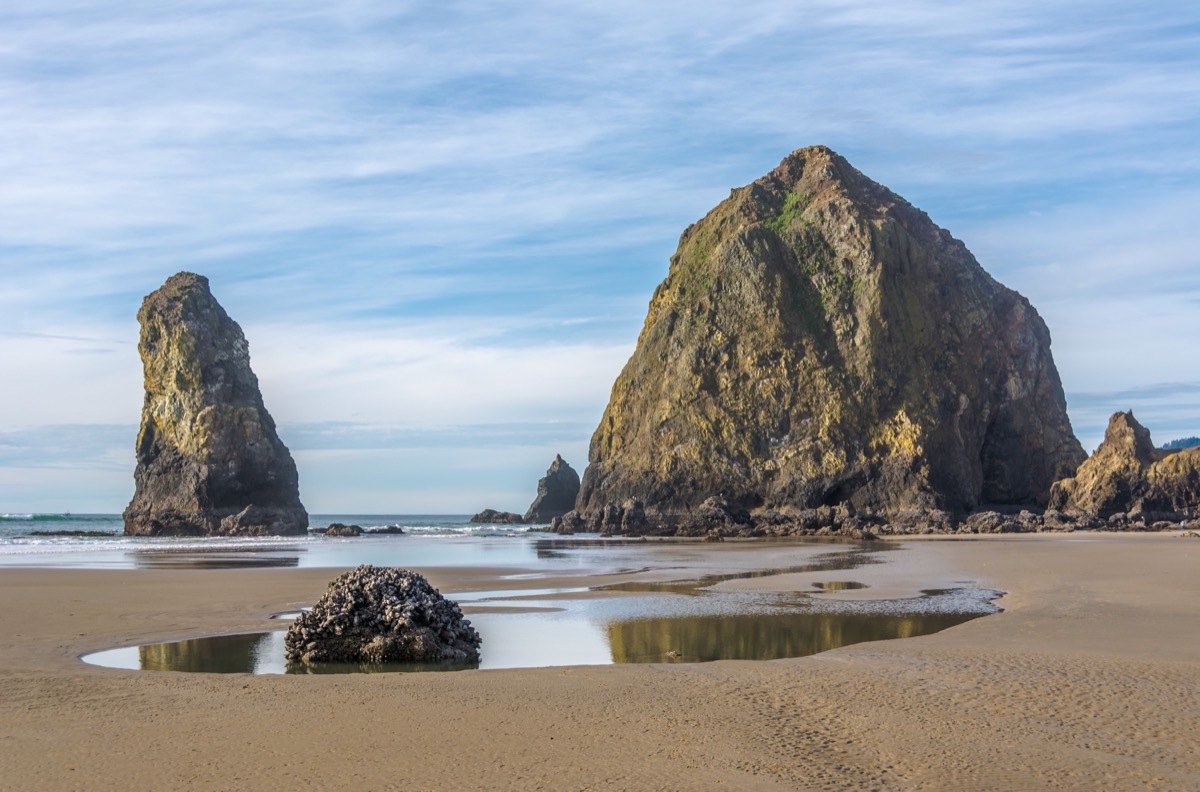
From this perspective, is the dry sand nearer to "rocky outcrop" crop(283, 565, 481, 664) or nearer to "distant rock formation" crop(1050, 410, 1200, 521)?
"rocky outcrop" crop(283, 565, 481, 664)

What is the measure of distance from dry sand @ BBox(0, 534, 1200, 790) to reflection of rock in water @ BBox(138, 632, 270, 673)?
0.88 metres

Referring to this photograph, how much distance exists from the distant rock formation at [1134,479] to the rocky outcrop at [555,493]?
53450mm

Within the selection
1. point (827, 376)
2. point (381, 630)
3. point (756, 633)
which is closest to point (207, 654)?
point (381, 630)

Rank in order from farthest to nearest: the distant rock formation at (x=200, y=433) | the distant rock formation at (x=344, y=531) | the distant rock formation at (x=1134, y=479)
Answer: the distant rock formation at (x=200, y=433) < the distant rock formation at (x=344, y=531) < the distant rock formation at (x=1134, y=479)

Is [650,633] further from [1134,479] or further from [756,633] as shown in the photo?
[1134,479]

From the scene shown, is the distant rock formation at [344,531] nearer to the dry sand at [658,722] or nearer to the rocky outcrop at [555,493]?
the rocky outcrop at [555,493]

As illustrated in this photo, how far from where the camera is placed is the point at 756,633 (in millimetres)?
14758

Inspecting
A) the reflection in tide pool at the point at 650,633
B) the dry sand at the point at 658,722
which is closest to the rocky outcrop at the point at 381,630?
the reflection in tide pool at the point at 650,633

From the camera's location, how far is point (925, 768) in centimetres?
713

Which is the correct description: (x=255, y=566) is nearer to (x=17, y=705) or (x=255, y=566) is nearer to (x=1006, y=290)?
(x=17, y=705)

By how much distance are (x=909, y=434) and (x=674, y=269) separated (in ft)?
105

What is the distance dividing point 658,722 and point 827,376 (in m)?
74.6

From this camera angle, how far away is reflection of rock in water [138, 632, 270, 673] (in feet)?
39.4

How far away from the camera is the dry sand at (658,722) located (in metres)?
6.90
